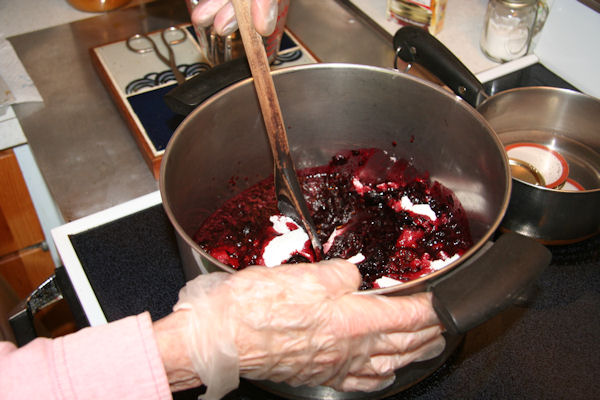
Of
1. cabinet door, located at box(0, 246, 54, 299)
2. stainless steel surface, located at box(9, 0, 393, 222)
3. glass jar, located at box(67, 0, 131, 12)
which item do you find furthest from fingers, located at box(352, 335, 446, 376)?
glass jar, located at box(67, 0, 131, 12)

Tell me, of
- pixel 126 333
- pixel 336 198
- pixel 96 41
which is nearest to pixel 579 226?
pixel 336 198

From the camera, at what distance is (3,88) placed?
105 centimetres

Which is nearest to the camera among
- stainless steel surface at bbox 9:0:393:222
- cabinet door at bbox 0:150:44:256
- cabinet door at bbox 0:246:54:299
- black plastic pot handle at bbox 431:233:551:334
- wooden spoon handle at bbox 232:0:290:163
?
black plastic pot handle at bbox 431:233:551:334

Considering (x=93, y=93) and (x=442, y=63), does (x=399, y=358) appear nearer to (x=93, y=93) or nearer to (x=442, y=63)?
(x=442, y=63)

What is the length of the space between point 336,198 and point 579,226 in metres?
0.35

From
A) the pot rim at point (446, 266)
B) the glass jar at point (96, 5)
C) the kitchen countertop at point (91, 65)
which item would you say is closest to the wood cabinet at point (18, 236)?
the kitchen countertop at point (91, 65)

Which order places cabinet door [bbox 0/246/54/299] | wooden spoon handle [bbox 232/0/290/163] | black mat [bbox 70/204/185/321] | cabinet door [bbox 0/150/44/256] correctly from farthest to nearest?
1. cabinet door [bbox 0/246/54/299]
2. cabinet door [bbox 0/150/44/256]
3. black mat [bbox 70/204/185/321]
4. wooden spoon handle [bbox 232/0/290/163]

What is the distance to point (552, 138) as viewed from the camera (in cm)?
90

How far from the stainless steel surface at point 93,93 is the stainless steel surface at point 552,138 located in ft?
1.10

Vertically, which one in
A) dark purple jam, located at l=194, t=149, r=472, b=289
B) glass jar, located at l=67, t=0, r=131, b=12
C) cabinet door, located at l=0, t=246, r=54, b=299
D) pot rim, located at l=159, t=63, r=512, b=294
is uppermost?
glass jar, located at l=67, t=0, r=131, b=12

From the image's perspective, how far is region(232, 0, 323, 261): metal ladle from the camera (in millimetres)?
651

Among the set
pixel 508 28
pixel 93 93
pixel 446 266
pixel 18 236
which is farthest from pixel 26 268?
pixel 508 28

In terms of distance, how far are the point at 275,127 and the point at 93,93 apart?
1.83 ft

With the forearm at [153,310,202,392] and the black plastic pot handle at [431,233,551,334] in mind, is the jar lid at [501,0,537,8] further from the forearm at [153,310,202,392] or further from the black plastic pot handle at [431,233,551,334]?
the forearm at [153,310,202,392]
